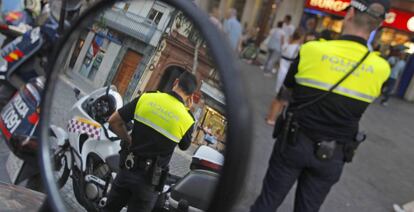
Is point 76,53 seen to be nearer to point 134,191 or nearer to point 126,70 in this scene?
point 126,70

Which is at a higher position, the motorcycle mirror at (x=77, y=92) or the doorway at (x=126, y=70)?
the doorway at (x=126, y=70)

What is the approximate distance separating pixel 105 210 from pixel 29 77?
1.27 metres

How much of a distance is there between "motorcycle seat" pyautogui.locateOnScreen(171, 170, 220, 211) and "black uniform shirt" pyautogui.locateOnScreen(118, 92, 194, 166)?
0.27 ft

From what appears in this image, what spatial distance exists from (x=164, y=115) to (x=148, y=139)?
0.10 m

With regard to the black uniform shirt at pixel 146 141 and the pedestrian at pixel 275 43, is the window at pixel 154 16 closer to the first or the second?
the black uniform shirt at pixel 146 141

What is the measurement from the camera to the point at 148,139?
115 cm

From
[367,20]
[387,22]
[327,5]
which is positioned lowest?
[367,20]

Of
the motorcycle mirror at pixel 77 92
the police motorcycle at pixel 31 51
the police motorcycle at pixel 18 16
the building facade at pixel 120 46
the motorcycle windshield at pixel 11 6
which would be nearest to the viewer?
the building facade at pixel 120 46

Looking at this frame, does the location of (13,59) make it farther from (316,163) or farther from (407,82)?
(407,82)

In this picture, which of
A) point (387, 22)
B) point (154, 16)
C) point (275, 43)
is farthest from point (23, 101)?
point (387, 22)

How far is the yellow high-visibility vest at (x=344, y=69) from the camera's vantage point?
2367 mm

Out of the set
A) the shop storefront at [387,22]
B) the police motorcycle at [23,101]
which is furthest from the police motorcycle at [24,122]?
the shop storefront at [387,22]

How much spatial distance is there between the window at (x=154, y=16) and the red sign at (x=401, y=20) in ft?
51.8

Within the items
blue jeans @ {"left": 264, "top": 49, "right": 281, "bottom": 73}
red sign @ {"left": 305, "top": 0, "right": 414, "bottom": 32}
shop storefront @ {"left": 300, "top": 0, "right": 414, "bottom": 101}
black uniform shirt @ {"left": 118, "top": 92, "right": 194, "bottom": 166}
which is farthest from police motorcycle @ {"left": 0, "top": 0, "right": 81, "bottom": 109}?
red sign @ {"left": 305, "top": 0, "right": 414, "bottom": 32}
